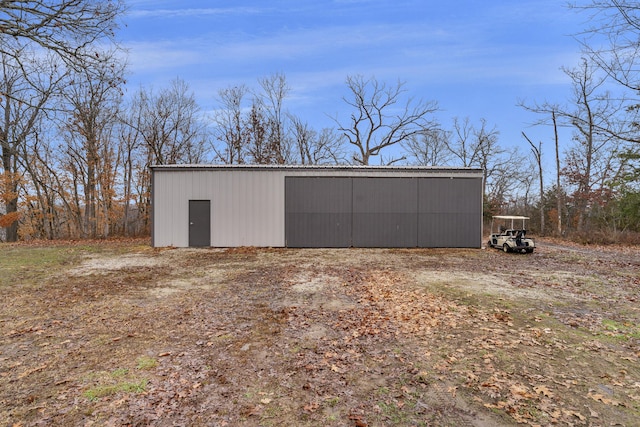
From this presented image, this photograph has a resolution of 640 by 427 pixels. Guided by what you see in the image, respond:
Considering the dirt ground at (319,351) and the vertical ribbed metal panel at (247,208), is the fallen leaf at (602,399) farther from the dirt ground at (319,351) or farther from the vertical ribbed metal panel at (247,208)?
the vertical ribbed metal panel at (247,208)

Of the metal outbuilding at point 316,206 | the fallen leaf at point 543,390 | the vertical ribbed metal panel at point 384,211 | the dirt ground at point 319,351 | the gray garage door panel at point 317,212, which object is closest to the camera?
the dirt ground at point 319,351

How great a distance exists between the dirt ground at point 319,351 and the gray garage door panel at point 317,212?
20.3 ft

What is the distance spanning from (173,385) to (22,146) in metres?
22.0

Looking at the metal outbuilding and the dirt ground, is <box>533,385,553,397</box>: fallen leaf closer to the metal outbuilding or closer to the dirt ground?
the dirt ground

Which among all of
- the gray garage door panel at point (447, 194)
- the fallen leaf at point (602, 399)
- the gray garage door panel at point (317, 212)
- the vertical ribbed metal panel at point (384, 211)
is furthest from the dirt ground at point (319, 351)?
the gray garage door panel at point (447, 194)

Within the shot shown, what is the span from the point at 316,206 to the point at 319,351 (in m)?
10.5

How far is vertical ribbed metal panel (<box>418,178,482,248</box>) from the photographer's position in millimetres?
14289

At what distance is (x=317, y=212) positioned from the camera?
14.2 meters

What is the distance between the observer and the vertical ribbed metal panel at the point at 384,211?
14211mm

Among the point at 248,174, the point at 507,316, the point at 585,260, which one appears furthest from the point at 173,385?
the point at 585,260

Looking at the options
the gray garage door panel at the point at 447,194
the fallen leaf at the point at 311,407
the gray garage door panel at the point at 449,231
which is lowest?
the fallen leaf at the point at 311,407

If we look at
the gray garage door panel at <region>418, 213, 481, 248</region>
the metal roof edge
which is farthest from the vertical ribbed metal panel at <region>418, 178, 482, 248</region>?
the metal roof edge

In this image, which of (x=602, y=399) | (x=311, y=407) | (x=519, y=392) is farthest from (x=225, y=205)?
(x=602, y=399)

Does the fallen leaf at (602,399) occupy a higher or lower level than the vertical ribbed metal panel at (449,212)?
lower
